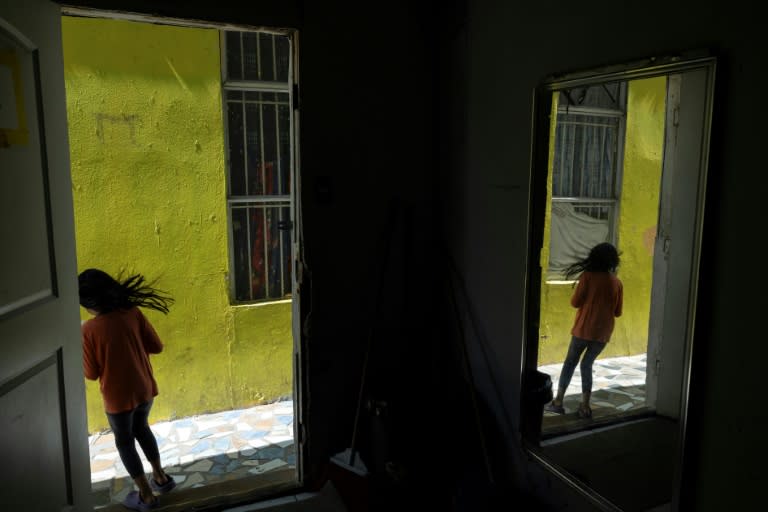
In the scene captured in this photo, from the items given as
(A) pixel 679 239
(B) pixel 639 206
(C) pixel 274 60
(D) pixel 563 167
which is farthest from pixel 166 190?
(A) pixel 679 239

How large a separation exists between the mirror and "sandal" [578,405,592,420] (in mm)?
12

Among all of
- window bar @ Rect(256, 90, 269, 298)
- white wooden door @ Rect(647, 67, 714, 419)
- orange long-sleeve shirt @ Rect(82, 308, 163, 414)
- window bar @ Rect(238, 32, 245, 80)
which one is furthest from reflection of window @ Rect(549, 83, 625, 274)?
window bar @ Rect(238, 32, 245, 80)

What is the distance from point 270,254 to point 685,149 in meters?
3.40

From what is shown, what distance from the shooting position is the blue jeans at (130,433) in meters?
2.93

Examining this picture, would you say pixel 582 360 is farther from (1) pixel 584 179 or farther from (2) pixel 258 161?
(2) pixel 258 161

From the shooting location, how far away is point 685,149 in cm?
145

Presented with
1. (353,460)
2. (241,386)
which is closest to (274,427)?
(241,386)

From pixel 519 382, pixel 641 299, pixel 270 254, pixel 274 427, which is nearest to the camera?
pixel 641 299

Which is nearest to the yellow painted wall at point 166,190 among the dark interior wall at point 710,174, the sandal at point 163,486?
the sandal at point 163,486

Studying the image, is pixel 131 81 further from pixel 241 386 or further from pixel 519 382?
pixel 519 382

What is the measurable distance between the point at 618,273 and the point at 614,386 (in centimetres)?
37

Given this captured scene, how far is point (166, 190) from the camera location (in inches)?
157

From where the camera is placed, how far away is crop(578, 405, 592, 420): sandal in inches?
74.6

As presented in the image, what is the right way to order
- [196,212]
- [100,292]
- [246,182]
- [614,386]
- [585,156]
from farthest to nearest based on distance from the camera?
[246,182]
[196,212]
[100,292]
[585,156]
[614,386]
